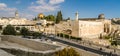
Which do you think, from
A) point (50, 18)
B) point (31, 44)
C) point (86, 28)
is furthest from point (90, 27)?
point (50, 18)

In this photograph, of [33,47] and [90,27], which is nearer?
[33,47]

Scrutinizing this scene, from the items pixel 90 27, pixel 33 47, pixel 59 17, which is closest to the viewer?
pixel 33 47

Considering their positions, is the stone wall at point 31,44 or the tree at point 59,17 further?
the tree at point 59,17

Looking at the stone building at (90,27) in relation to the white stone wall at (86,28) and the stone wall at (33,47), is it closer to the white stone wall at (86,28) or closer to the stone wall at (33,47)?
the white stone wall at (86,28)

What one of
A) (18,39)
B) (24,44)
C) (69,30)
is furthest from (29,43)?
(69,30)

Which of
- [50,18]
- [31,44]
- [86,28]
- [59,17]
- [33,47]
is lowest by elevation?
[33,47]

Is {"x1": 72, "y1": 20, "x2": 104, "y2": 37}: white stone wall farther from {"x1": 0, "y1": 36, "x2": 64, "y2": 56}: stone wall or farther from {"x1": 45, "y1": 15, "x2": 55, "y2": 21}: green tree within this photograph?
{"x1": 45, "y1": 15, "x2": 55, "y2": 21}: green tree

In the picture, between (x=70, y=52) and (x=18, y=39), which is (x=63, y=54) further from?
(x=18, y=39)

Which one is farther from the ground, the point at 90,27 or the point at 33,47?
the point at 90,27

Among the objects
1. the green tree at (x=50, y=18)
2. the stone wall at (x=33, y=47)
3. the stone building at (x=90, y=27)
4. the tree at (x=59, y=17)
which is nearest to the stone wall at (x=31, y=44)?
the stone wall at (x=33, y=47)

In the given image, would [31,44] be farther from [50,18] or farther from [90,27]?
[50,18]

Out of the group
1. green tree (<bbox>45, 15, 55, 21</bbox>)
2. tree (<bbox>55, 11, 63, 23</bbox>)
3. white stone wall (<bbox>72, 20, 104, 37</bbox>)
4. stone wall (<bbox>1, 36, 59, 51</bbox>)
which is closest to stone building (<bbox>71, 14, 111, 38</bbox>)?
white stone wall (<bbox>72, 20, 104, 37</bbox>)

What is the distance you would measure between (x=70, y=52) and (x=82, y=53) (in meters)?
2.06

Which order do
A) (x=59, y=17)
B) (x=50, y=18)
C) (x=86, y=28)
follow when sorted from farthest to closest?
1. (x=50, y=18)
2. (x=59, y=17)
3. (x=86, y=28)
